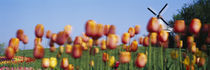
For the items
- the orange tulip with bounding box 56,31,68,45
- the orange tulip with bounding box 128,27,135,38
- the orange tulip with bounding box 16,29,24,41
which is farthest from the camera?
the orange tulip with bounding box 128,27,135,38

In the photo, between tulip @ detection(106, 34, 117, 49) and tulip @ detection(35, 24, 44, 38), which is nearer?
tulip @ detection(106, 34, 117, 49)

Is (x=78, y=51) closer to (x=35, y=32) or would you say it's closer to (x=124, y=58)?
(x=124, y=58)

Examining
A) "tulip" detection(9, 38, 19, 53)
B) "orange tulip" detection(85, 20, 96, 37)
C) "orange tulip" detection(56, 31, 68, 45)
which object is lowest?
Result: "tulip" detection(9, 38, 19, 53)

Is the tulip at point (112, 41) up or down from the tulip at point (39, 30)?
down

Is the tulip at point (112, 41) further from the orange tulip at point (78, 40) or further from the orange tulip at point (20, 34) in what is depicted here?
the orange tulip at point (20, 34)

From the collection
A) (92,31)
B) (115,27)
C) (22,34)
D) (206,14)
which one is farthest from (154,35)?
(206,14)

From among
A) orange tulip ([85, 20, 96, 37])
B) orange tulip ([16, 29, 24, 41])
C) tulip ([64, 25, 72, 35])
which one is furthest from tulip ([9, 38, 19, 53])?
orange tulip ([85, 20, 96, 37])

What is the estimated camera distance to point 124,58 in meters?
2.44

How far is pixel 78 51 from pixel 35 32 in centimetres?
71

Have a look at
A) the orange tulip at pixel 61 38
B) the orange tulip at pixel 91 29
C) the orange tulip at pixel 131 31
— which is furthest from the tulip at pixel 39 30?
the orange tulip at pixel 131 31

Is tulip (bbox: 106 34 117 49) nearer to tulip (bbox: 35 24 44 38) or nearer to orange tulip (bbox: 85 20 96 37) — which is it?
orange tulip (bbox: 85 20 96 37)

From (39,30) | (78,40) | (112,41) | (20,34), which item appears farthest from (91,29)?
(20,34)

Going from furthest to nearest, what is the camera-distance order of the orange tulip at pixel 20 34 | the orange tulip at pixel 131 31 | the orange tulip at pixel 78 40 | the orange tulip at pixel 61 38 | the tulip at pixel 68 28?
the orange tulip at pixel 131 31 → the orange tulip at pixel 20 34 → the orange tulip at pixel 78 40 → the tulip at pixel 68 28 → the orange tulip at pixel 61 38

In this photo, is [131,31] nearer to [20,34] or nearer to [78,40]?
[78,40]
